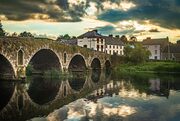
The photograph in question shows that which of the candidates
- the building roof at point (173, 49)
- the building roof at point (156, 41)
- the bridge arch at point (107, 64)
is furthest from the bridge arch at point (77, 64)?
the building roof at point (156, 41)

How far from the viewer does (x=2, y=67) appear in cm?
5188

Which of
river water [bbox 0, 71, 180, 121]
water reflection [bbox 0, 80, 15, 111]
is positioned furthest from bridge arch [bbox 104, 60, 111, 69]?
river water [bbox 0, 71, 180, 121]

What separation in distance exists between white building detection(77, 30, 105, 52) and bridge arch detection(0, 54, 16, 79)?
55380 millimetres

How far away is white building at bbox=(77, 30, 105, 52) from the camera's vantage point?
Result: 10631 cm

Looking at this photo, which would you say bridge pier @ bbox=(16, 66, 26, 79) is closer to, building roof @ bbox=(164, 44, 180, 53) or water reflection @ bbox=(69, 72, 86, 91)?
water reflection @ bbox=(69, 72, 86, 91)

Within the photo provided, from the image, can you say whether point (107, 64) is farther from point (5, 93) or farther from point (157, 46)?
point (5, 93)

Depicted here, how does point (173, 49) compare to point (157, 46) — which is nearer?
point (173, 49)

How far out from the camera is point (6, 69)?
51.7 metres

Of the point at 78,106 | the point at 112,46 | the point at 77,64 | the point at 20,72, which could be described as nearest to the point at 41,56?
the point at 20,72

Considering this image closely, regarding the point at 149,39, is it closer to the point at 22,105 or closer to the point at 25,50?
the point at 25,50

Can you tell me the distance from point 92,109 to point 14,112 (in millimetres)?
6467

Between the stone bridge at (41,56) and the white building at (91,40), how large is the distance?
39.0ft

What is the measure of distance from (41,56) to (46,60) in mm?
1341

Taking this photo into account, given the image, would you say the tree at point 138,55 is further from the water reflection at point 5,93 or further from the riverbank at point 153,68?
the water reflection at point 5,93
